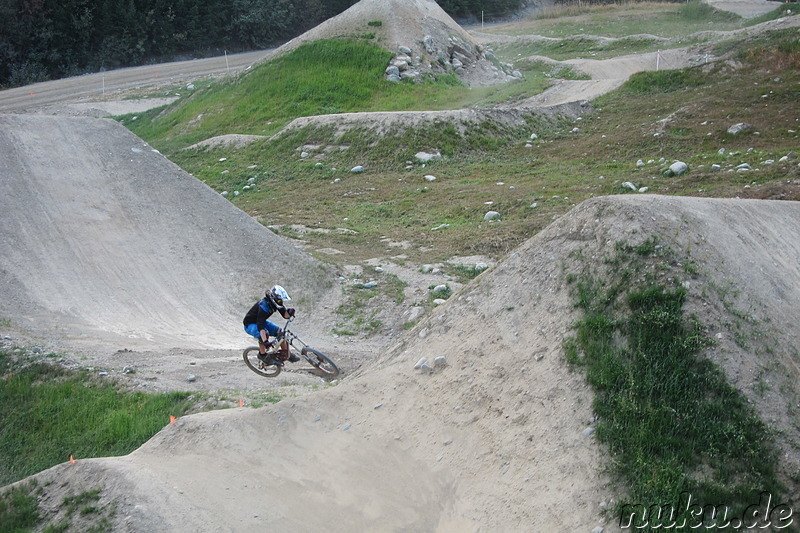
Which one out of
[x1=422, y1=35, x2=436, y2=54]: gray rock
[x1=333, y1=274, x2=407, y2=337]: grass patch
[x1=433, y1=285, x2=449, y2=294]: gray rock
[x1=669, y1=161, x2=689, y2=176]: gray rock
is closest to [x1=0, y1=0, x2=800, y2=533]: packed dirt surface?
[x1=333, y1=274, x2=407, y2=337]: grass patch

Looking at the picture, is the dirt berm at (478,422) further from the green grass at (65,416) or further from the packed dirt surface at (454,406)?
the green grass at (65,416)

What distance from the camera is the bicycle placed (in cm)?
1202

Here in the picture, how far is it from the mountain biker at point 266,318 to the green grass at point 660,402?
4.75 metres

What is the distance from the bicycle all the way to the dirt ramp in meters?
2.16

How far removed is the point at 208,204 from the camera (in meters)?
18.2

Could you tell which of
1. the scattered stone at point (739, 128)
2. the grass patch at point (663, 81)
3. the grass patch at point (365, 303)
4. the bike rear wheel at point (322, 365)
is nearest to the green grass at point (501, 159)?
the grass patch at point (663, 81)

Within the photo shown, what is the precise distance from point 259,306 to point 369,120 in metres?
17.9

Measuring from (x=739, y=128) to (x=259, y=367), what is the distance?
1778 cm

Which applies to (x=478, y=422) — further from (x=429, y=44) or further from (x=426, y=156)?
(x=429, y=44)

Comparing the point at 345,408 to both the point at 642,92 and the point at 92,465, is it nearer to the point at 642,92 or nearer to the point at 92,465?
the point at 92,465

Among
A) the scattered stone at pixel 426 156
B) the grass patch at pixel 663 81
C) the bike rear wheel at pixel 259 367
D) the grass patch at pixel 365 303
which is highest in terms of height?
the grass patch at pixel 663 81

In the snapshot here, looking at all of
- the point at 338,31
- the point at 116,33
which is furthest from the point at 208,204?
the point at 116,33

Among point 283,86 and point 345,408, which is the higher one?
point 283,86

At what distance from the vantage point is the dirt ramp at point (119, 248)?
14375 millimetres
